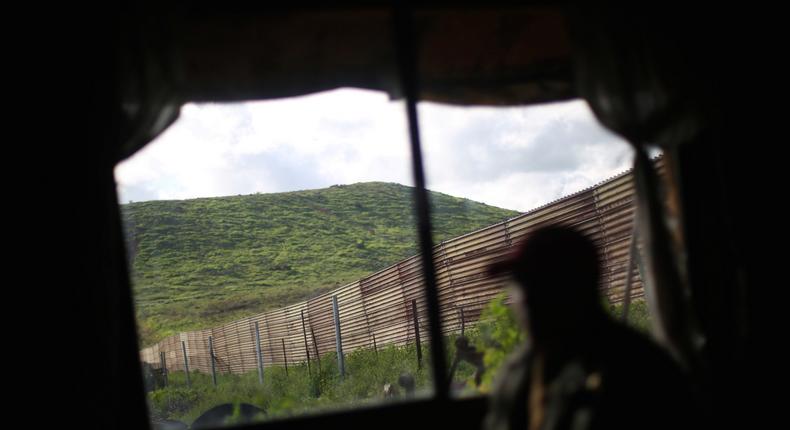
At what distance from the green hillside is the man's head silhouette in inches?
892

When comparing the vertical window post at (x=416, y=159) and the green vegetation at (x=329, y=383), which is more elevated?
the vertical window post at (x=416, y=159)

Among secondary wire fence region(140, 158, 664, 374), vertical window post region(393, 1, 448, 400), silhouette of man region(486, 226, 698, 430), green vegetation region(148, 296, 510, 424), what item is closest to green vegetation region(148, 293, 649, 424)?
green vegetation region(148, 296, 510, 424)

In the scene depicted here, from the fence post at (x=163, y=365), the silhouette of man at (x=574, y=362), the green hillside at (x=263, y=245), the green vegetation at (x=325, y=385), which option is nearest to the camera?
the silhouette of man at (x=574, y=362)

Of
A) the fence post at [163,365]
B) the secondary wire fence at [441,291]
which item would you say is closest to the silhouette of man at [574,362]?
the secondary wire fence at [441,291]

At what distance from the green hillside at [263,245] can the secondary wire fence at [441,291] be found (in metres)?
9.73

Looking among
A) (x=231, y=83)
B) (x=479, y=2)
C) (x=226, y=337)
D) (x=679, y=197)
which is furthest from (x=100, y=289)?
(x=226, y=337)

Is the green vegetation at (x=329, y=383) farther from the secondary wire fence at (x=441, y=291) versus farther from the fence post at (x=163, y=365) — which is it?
the fence post at (x=163, y=365)

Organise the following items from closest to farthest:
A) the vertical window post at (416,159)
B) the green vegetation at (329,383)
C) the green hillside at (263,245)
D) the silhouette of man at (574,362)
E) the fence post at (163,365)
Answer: the silhouette of man at (574,362)
the vertical window post at (416,159)
the green vegetation at (329,383)
the fence post at (163,365)
the green hillside at (263,245)

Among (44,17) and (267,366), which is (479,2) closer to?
(44,17)

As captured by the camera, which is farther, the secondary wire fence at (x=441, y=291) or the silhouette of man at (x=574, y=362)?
the secondary wire fence at (x=441, y=291)

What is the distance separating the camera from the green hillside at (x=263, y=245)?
26.2 m

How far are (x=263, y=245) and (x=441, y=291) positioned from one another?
24.1 metres

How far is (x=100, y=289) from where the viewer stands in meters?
1.80

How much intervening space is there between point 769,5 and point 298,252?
1168 inches
